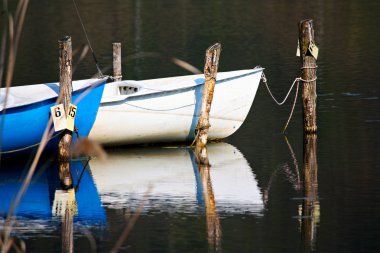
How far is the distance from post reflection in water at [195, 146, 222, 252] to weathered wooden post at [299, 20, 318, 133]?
179 cm

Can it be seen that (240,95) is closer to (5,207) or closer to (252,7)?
(5,207)

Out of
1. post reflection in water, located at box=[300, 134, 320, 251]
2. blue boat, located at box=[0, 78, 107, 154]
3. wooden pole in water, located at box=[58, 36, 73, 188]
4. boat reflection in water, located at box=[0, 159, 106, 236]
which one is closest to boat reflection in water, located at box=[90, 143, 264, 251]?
boat reflection in water, located at box=[0, 159, 106, 236]

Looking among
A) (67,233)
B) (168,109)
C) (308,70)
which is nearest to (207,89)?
(168,109)

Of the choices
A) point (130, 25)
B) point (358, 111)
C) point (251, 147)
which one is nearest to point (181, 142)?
point (251, 147)

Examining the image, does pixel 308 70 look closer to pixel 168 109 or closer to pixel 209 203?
pixel 168 109

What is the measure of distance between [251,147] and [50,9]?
99.4ft

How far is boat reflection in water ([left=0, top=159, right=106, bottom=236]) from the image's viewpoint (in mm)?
12328

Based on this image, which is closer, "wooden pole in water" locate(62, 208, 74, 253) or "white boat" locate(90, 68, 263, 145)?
"wooden pole in water" locate(62, 208, 74, 253)

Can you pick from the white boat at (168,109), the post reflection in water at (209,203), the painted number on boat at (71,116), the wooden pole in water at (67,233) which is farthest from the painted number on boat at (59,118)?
the wooden pole in water at (67,233)

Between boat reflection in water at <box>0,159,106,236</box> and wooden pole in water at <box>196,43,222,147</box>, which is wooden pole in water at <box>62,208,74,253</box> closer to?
boat reflection in water at <box>0,159,106,236</box>

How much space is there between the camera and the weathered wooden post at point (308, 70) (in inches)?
675

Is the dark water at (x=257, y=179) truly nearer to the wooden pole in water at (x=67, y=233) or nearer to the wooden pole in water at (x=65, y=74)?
the wooden pole in water at (x=67, y=233)

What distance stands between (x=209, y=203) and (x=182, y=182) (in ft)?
4.59

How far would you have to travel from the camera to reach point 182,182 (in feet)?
47.5
